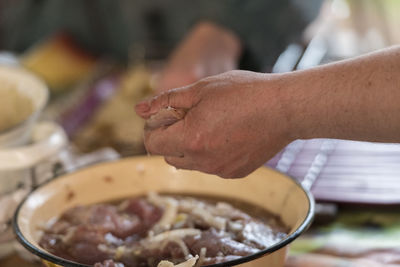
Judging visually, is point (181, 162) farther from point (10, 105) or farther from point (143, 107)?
point (10, 105)

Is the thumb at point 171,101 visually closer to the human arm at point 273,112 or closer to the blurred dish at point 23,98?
the human arm at point 273,112

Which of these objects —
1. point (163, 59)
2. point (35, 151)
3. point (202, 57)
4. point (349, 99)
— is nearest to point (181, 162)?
point (349, 99)

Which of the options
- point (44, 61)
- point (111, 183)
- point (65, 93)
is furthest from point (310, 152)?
point (44, 61)

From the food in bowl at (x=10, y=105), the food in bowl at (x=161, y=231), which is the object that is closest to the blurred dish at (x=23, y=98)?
the food in bowl at (x=10, y=105)

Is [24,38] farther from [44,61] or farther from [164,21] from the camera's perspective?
[164,21]

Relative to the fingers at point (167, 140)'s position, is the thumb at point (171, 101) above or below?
above

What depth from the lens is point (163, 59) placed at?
1770 mm

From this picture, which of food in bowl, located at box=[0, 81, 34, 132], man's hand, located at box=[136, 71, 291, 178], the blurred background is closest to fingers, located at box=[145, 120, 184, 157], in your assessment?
man's hand, located at box=[136, 71, 291, 178]

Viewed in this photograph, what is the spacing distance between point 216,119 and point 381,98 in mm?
167

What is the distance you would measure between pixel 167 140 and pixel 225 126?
69 mm

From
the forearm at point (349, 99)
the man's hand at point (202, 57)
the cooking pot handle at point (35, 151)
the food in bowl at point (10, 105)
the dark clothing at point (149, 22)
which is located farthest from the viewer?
the dark clothing at point (149, 22)

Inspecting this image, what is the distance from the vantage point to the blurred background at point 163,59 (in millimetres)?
909

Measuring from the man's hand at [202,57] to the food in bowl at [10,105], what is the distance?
0.35 m

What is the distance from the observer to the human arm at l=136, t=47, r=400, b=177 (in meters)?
0.56
